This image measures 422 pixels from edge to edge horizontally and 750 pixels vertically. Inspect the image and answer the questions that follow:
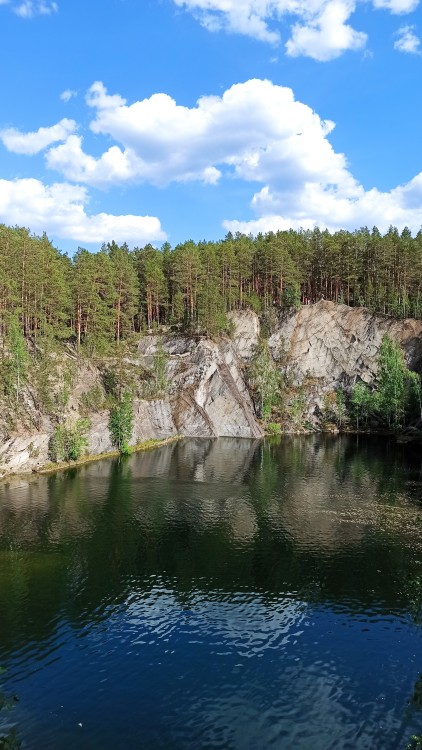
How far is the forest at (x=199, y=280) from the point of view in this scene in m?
89.1

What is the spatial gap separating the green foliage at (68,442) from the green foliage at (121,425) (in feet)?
22.9

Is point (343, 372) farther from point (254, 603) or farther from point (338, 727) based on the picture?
point (338, 727)

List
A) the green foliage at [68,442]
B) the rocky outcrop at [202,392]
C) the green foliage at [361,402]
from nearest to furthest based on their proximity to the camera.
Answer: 1. the green foliage at [68,442]
2. the rocky outcrop at [202,392]
3. the green foliage at [361,402]

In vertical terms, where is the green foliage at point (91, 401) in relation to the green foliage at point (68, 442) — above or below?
above

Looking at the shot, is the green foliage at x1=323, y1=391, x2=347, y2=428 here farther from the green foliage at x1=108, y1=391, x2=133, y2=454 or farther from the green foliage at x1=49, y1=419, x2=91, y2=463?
the green foliage at x1=49, y1=419, x2=91, y2=463

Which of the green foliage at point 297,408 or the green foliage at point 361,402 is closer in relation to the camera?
the green foliage at point 361,402

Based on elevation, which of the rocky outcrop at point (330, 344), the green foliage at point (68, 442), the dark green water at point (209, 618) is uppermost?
the rocky outcrop at point (330, 344)

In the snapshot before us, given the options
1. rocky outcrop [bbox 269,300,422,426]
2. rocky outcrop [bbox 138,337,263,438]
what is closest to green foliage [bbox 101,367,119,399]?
rocky outcrop [bbox 138,337,263,438]

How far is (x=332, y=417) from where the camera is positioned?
12194 centimetres

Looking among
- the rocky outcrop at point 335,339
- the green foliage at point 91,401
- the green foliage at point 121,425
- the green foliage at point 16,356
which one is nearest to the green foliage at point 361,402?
the rocky outcrop at point 335,339

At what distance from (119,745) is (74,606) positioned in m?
13.2

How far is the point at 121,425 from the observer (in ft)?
282

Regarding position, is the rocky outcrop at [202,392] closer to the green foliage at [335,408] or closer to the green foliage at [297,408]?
the green foliage at [297,408]

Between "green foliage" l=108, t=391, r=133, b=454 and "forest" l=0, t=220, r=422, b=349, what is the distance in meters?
16.5
